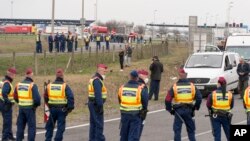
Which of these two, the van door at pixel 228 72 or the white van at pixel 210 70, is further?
the van door at pixel 228 72

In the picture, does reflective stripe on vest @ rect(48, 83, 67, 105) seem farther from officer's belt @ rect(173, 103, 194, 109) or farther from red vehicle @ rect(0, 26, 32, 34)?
red vehicle @ rect(0, 26, 32, 34)

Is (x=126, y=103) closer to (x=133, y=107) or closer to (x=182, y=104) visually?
(x=133, y=107)


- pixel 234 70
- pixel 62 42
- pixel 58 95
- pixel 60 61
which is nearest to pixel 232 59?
pixel 234 70

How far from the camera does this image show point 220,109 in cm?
1403

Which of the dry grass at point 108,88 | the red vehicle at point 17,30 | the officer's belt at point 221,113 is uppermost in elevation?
the officer's belt at point 221,113

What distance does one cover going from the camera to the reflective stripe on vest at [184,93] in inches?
565

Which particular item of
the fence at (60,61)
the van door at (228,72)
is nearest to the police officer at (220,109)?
the van door at (228,72)

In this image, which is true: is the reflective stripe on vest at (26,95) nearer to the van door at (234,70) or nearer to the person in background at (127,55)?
the van door at (234,70)

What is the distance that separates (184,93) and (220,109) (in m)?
0.92

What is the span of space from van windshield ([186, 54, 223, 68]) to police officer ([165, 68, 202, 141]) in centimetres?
1335

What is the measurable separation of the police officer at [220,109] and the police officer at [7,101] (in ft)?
16.5

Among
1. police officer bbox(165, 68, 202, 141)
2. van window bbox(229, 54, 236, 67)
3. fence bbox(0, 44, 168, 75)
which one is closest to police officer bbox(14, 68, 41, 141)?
police officer bbox(165, 68, 202, 141)

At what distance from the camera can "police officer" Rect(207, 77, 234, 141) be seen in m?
14.0

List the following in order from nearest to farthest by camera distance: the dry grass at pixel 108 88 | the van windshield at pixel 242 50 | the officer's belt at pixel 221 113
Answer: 1. the officer's belt at pixel 221 113
2. the dry grass at pixel 108 88
3. the van windshield at pixel 242 50
